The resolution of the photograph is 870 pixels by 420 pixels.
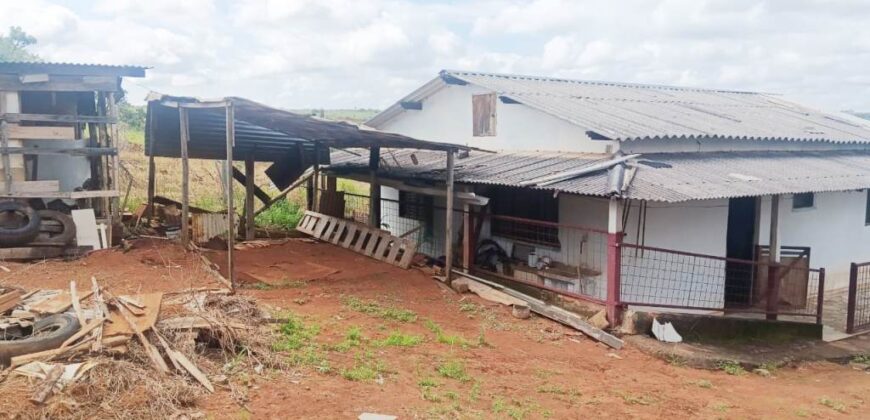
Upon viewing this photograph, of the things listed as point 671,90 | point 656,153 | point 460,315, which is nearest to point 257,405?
point 460,315

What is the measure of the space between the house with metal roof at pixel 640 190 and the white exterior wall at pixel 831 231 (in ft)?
0.13

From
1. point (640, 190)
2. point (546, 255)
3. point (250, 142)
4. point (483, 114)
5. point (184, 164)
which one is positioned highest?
point (483, 114)

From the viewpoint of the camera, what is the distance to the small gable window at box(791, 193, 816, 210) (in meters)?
13.6

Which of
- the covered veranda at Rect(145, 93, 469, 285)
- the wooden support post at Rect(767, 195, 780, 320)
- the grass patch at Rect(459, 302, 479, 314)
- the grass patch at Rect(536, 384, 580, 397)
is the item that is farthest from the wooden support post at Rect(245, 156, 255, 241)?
the wooden support post at Rect(767, 195, 780, 320)

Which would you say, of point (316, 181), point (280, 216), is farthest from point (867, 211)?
point (280, 216)

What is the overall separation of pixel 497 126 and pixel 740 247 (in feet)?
→ 17.2

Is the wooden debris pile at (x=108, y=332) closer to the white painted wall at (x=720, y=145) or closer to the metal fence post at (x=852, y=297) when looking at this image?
the white painted wall at (x=720, y=145)

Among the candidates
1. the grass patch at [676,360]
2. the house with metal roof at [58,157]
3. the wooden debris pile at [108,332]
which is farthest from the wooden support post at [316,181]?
the grass patch at [676,360]

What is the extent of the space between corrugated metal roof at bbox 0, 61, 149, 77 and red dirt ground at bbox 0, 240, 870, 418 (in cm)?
299

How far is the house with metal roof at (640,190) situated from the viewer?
10.7 metres

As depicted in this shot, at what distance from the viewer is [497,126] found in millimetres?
13992

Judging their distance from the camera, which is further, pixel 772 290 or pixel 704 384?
pixel 772 290

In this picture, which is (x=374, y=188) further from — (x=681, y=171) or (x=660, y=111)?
(x=681, y=171)

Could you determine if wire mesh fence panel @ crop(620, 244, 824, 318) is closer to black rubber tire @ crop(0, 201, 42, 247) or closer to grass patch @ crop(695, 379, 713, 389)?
grass patch @ crop(695, 379, 713, 389)
